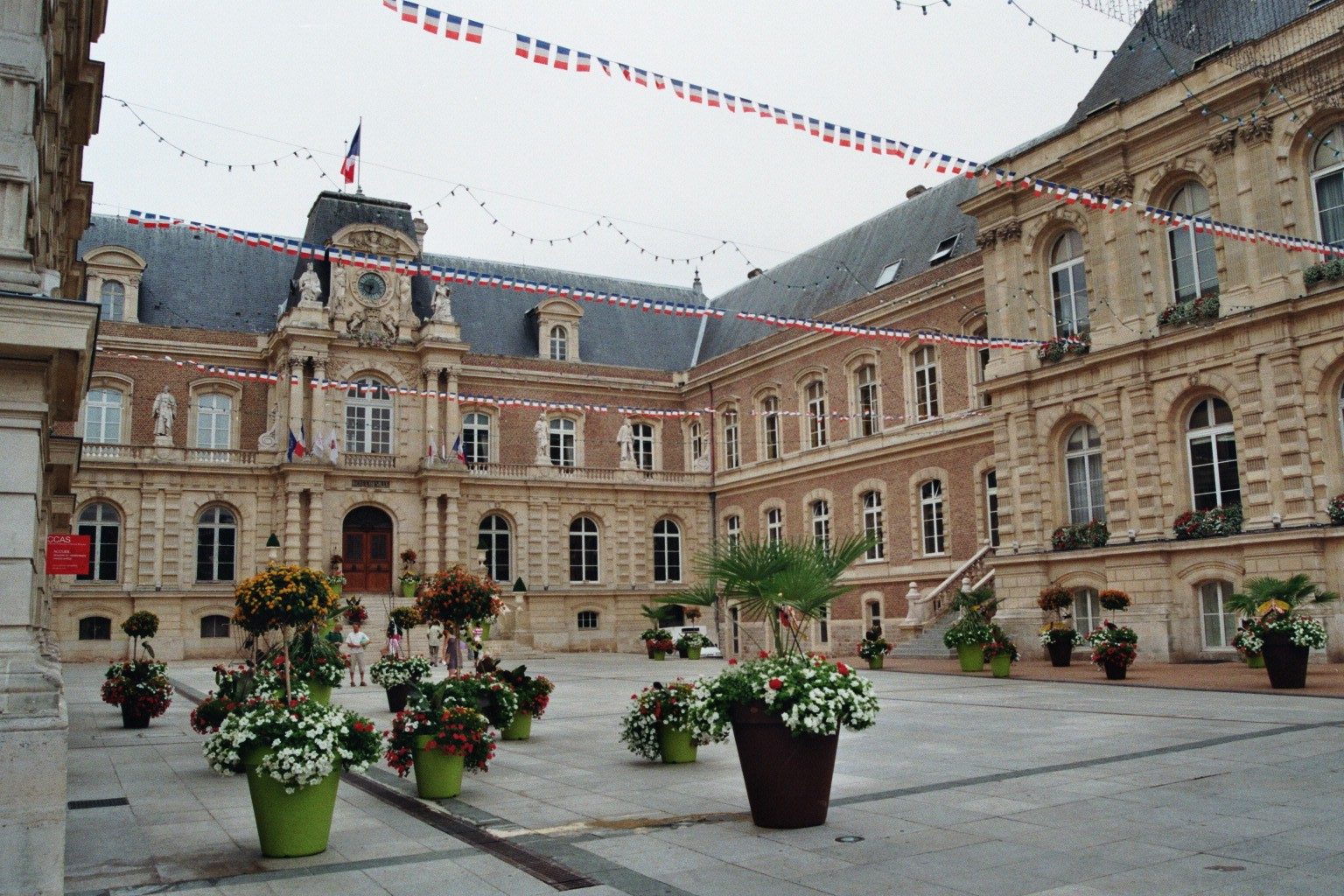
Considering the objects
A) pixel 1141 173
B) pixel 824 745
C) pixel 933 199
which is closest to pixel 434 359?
pixel 933 199

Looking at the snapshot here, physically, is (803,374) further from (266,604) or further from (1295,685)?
(266,604)

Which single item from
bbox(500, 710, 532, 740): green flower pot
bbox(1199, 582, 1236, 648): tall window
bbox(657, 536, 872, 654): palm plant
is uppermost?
bbox(657, 536, 872, 654): palm plant

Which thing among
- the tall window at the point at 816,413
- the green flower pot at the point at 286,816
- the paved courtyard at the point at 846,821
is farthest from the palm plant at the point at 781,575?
the tall window at the point at 816,413

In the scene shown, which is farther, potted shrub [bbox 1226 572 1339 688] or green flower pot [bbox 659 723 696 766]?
potted shrub [bbox 1226 572 1339 688]

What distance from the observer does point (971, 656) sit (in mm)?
21422

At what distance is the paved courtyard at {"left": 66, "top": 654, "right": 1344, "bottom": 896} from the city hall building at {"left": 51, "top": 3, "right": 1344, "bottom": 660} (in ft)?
21.4

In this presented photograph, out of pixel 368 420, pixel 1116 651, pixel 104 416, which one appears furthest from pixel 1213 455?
pixel 104 416

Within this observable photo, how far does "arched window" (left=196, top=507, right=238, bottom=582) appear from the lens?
111 ft

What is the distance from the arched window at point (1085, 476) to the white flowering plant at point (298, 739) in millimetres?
18967

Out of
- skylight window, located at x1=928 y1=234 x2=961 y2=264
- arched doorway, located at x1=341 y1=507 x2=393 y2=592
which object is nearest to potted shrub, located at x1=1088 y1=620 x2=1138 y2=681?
skylight window, located at x1=928 y1=234 x2=961 y2=264

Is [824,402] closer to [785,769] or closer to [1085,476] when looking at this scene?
[1085,476]

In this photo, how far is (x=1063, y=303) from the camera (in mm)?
24438

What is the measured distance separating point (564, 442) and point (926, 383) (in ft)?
46.1

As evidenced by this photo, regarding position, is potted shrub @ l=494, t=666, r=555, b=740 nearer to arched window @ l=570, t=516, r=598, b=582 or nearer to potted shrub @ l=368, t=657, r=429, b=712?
potted shrub @ l=368, t=657, r=429, b=712
